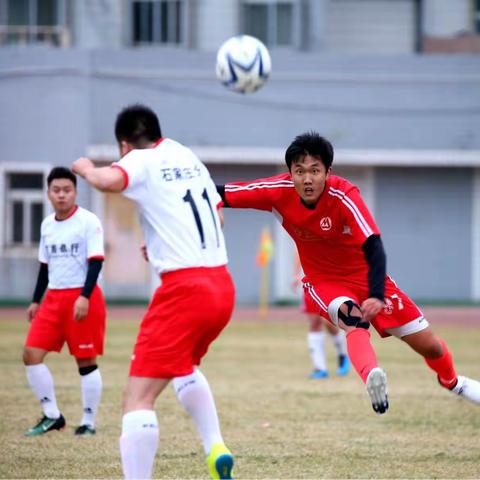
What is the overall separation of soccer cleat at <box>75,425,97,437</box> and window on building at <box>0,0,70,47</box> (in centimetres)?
1895

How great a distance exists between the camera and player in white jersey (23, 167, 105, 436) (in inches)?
329

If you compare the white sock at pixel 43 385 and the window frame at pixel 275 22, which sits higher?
the window frame at pixel 275 22

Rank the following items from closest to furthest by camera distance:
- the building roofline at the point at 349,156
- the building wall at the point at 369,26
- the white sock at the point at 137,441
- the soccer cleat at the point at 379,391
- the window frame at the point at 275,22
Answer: the white sock at the point at 137,441
the soccer cleat at the point at 379,391
the building roofline at the point at 349,156
the window frame at the point at 275,22
the building wall at the point at 369,26

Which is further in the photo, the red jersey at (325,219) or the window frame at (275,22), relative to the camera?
the window frame at (275,22)

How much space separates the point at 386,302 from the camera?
22.7 ft

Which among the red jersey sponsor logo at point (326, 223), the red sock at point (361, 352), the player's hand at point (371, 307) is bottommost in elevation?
the red sock at point (361, 352)

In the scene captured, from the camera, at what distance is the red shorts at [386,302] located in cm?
691

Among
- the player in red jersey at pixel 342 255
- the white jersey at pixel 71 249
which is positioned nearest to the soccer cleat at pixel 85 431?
the white jersey at pixel 71 249

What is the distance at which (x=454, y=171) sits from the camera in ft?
82.0

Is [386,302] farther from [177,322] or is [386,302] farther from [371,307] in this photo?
[177,322]

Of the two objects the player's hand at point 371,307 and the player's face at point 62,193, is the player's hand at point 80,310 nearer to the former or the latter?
the player's face at point 62,193

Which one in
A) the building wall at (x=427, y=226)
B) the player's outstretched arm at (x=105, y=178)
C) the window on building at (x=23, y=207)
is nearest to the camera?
the player's outstretched arm at (x=105, y=178)

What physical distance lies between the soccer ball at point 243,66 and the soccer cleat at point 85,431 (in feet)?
12.1

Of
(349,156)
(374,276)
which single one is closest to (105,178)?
(374,276)
